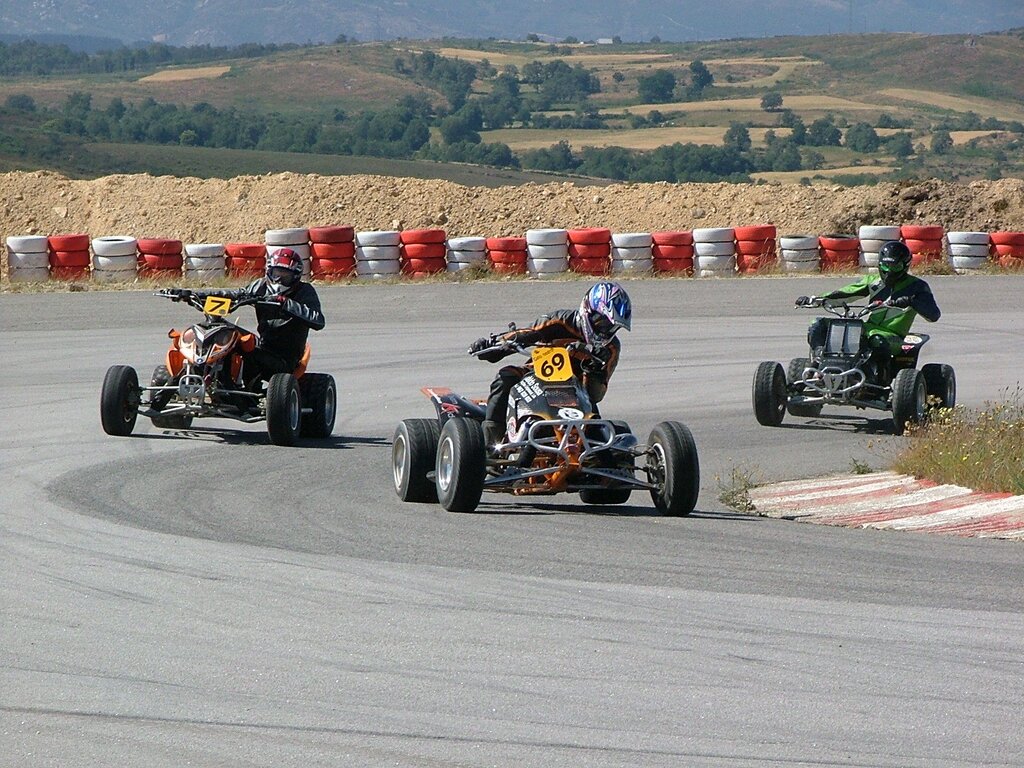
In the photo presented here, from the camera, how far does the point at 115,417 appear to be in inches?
507

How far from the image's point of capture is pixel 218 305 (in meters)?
13.0

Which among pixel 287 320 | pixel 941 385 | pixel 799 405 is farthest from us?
pixel 799 405

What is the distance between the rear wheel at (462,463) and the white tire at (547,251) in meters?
17.9

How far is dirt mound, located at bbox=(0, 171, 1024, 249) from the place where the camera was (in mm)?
34031

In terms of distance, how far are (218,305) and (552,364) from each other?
403 cm

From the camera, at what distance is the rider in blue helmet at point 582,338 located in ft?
32.6

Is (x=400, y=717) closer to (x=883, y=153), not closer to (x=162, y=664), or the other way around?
(x=162, y=664)

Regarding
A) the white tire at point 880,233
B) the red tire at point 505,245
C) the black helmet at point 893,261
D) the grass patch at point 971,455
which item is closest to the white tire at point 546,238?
the red tire at point 505,245

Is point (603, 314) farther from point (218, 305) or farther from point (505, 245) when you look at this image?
point (505, 245)

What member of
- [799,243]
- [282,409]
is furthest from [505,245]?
[282,409]

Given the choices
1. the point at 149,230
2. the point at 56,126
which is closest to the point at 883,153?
the point at 56,126

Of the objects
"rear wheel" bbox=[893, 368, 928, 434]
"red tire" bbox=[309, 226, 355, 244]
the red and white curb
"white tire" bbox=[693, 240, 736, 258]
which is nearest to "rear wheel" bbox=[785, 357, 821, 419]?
"rear wheel" bbox=[893, 368, 928, 434]

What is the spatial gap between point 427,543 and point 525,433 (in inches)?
51.9

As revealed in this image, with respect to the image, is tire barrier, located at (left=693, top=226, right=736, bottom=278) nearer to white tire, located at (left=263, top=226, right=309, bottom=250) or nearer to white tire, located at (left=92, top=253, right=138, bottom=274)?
white tire, located at (left=263, top=226, right=309, bottom=250)
